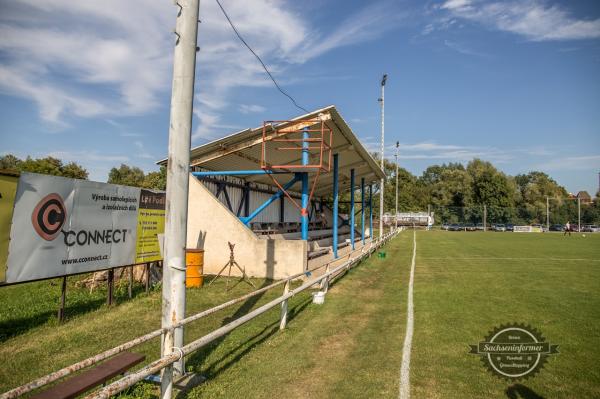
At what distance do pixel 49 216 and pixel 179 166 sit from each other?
456cm

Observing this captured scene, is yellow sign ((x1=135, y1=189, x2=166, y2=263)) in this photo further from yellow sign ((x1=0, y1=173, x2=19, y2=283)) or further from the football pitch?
the football pitch

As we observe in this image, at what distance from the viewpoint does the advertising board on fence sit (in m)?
7.37

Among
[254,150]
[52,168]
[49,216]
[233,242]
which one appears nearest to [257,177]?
[254,150]

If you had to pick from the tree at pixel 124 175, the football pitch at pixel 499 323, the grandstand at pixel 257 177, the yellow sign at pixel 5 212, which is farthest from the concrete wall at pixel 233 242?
the tree at pixel 124 175

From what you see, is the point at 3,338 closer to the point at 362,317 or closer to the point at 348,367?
the point at 348,367

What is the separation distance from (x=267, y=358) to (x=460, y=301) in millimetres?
6212

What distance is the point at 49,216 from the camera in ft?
26.2

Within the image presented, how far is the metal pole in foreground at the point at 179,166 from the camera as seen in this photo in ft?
17.1

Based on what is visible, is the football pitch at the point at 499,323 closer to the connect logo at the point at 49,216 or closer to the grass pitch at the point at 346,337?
the grass pitch at the point at 346,337

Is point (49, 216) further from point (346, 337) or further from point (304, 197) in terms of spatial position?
point (304, 197)

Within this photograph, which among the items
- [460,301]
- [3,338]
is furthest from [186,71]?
[460,301]

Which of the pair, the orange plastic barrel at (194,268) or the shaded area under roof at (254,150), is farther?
the shaded area under roof at (254,150)

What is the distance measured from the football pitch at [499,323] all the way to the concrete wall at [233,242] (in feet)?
14.4

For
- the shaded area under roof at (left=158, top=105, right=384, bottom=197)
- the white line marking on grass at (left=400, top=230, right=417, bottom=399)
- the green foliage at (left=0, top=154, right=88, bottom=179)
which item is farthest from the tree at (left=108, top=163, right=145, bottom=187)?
the white line marking on grass at (left=400, top=230, right=417, bottom=399)
